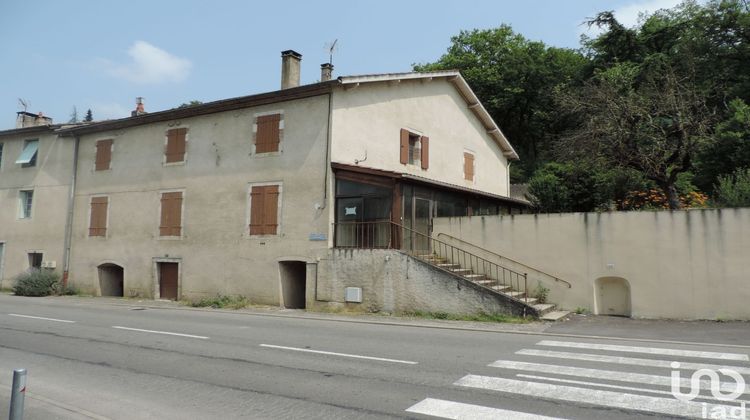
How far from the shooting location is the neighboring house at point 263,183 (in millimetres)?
15773

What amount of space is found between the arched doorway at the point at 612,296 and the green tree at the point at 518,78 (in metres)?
26.2

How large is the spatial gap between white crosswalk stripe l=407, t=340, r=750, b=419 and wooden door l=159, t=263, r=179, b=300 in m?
14.7

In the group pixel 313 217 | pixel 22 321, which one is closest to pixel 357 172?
pixel 313 217

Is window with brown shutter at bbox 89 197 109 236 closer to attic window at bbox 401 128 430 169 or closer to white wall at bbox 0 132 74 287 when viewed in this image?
white wall at bbox 0 132 74 287

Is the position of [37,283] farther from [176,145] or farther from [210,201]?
[210,201]

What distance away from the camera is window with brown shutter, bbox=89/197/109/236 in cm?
2081

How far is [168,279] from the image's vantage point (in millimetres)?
18984

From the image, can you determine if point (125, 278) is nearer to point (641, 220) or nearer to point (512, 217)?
point (512, 217)

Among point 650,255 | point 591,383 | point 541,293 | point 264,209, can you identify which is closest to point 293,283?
point 264,209

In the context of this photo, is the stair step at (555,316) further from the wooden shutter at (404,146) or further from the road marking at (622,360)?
the wooden shutter at (404,146)

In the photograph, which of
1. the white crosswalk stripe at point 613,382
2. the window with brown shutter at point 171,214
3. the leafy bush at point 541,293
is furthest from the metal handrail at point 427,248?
the window with brown shutter at point 171,214

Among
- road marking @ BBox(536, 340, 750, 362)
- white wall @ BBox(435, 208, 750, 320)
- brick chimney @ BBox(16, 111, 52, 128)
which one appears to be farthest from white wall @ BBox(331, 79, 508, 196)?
brick chimney @ BBox(16, 111, 52, 128)

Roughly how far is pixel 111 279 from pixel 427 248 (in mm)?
14279

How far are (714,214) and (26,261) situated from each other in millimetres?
27627
